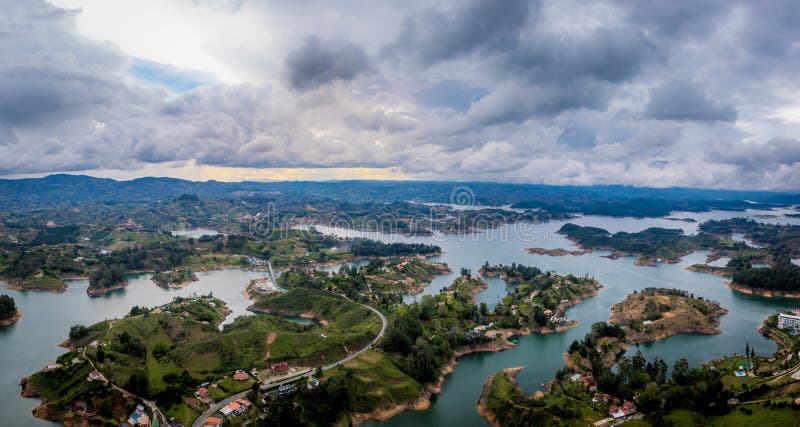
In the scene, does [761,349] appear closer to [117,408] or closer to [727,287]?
[727,287]

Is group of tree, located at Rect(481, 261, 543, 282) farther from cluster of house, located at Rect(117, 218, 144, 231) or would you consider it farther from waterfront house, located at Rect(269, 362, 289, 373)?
cluster of house, located at Rect(117, 218, 144, 231)

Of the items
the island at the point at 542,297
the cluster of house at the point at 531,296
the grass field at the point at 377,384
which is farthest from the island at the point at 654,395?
the cluster of house at the point at 531,296

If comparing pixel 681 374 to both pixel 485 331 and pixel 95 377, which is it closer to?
pixel 485 331

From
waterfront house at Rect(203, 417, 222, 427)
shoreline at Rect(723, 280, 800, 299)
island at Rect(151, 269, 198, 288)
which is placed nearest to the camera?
waterfront house at Rect(203, 417, 222, 427)

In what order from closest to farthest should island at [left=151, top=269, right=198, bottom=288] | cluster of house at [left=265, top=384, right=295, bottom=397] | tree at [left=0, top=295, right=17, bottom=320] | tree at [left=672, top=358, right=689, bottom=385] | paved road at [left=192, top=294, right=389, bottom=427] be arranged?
paved road at [left=192, top=294, right=389, bottom=427] → cluster of house at [left=265, top=384, right=295, bottom=397] → tree at [left=672, top=358, right=689, bottom=385] → tree at [left=0, top=295, right=17, bottom=320] → island at [left=151, top=269, right=198, bottom=288]

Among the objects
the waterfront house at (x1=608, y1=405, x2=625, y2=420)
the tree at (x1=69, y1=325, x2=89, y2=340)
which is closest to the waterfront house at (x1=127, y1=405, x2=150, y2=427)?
the tree at (x1=69, y1=325, x2=89, y2=340)
